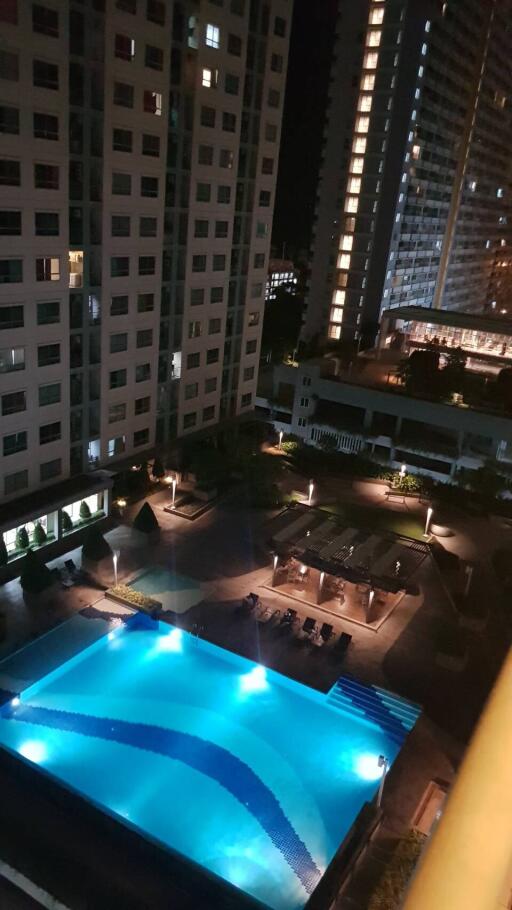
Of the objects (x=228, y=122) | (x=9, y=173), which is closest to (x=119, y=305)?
(x=9, y=173)

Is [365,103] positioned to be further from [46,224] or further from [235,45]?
[46,224]

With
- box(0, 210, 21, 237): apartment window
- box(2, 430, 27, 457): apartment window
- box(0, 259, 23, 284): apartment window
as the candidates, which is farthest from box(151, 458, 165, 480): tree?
box(0, 210, 21, 237): apartment window

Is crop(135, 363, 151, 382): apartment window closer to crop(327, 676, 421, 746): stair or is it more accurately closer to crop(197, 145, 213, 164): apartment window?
crop(197, 145, 213, 164): apartment window

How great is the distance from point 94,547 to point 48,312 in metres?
11.2

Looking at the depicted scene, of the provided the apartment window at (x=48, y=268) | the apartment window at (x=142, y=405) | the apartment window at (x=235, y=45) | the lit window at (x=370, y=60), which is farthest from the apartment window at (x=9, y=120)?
the lit window at (x=370, y=60)

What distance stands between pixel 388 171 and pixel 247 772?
54.3m

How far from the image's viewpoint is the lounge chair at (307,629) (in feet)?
94.0

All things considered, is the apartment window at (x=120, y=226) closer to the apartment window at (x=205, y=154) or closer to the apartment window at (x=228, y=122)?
the apartment window at (x=205, y=154)

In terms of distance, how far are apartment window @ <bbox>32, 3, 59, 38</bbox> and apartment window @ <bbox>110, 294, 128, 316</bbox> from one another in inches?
465

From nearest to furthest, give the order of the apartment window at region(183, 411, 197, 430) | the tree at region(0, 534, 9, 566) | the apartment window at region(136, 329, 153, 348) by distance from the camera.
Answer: the tree at region(0, 534, 9, 566)
the apartment window at region(136, 329, 153, 348)
the apartment window at region(183, 411, 197, 430)

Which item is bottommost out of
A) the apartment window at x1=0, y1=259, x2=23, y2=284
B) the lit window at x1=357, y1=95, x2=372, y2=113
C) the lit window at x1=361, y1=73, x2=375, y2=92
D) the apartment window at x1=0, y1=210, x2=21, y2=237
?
the apartment window at x1=0, y1=259, x2=23, y2=284

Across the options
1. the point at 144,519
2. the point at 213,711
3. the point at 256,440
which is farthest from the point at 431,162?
the point at 213,711

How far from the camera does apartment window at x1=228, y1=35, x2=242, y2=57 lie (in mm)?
38156

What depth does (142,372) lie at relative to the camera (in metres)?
38.8
